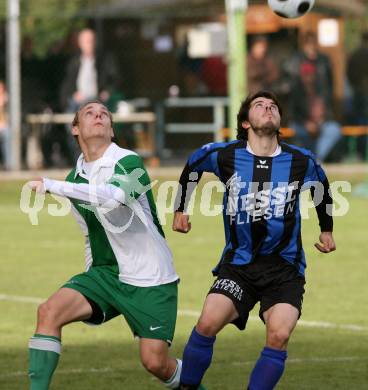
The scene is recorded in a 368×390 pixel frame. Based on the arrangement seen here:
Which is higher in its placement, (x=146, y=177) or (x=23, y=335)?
(x=146, y=177)

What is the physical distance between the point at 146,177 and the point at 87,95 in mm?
15444

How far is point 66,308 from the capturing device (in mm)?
8047

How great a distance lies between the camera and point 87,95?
77.3ft

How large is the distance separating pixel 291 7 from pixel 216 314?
19.5ft

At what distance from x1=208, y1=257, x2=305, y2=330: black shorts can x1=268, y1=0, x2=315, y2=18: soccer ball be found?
5588mm

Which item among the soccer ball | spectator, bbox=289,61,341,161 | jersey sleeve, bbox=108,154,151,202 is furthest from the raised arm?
spectator, bbox=289,61,341,161

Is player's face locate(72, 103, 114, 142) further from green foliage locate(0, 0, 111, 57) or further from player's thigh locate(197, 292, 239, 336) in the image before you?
green foliage locate(0, 0, 111, 57)

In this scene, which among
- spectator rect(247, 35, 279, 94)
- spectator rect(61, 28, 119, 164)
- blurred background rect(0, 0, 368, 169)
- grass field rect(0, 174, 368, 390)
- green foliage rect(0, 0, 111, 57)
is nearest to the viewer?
grass field rect(0, 174, 368, 390)

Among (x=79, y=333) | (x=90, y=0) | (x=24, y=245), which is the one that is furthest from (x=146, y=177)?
(x=90, y=0)

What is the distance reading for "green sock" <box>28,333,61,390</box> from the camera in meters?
Answer: 7.94

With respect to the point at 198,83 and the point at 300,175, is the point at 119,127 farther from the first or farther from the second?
the point at 300,175

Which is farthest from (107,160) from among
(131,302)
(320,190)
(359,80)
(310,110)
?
(359,80)

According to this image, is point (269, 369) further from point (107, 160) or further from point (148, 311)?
point (107, 160)

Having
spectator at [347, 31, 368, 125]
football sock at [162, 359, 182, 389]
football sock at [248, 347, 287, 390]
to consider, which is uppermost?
spectator at [347, 31, 368, 125]
